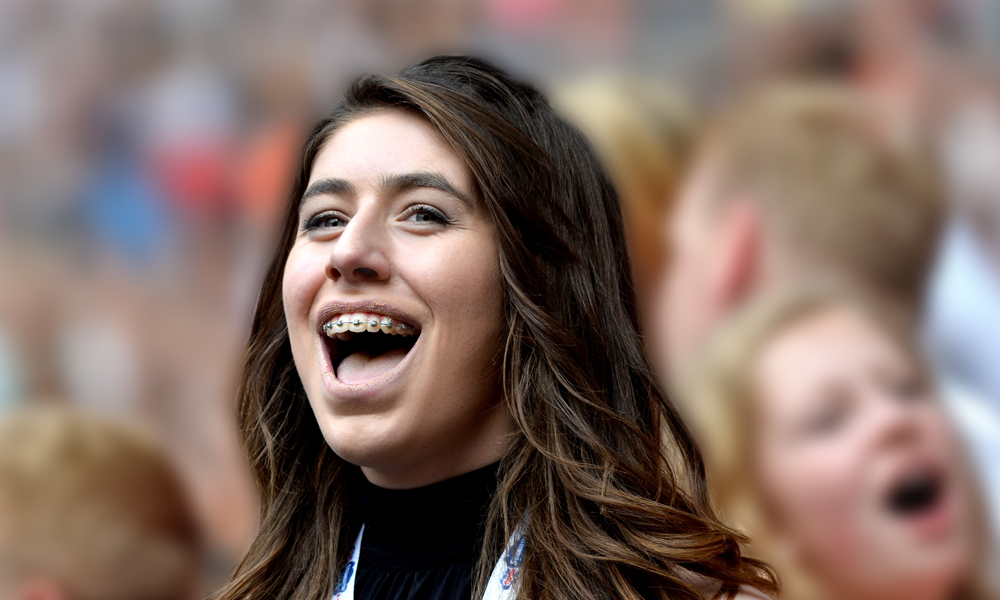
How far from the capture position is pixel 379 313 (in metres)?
1.71

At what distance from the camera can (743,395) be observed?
285 cm

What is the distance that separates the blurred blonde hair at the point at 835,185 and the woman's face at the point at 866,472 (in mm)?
161

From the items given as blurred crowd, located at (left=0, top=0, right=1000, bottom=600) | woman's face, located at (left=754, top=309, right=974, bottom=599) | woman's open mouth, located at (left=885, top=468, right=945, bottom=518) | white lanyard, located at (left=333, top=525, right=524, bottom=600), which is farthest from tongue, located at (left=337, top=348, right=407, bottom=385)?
woman's open mouth, located at (left=885, top=468, right=945, bottom=518)

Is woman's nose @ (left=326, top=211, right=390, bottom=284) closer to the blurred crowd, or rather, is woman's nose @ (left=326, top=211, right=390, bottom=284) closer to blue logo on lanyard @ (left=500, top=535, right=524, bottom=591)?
blue logo on lanyard @ (left=500, top=535, right=524, bottom=591)

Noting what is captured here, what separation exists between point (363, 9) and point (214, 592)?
78.0 inches

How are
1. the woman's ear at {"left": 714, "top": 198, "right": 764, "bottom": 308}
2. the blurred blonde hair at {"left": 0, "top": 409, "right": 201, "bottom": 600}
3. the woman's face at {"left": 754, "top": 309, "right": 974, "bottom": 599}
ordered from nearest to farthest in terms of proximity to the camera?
the woman's face at {"left": 754, "top": 309, "right": 974, "bottom": 599}
the woman's ear at {"left": 714, "top": 198, "right": 764, "bottom": 308}
the blurred blonde hair at {"left": 0, "top": 409, "right": 201, "bottom": 600}

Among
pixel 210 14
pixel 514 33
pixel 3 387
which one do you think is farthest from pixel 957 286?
pixel 3 387

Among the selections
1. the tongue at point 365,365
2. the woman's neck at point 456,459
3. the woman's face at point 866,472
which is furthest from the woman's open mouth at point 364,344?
the woman's face at point 866,472

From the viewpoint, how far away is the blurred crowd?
8.87ft

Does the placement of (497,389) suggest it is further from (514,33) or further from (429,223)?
(514,33)

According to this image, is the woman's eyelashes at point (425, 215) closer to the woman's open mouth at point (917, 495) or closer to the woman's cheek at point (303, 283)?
the woman's cheek at point (303, 283)

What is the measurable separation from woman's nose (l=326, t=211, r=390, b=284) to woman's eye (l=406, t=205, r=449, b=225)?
0.17 feet

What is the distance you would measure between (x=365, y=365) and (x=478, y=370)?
19 cm

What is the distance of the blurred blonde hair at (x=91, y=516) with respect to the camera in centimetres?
330
